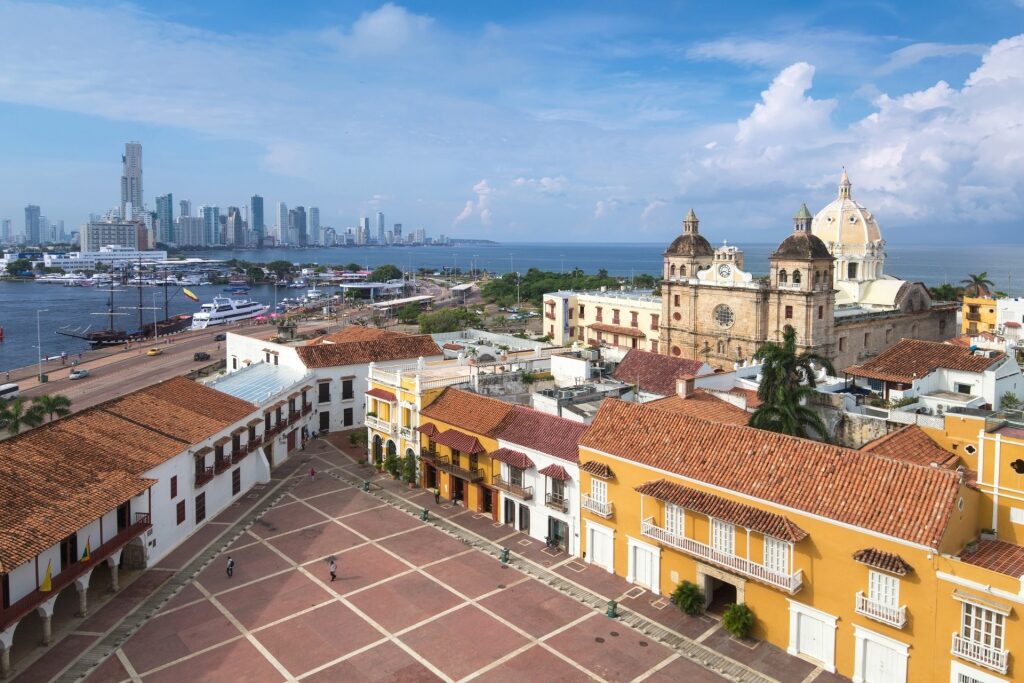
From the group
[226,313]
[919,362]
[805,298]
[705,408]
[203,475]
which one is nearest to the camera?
[203,475]

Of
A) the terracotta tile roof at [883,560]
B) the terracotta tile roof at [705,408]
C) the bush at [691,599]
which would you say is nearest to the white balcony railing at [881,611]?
the terracotta tile roof at [883,560]

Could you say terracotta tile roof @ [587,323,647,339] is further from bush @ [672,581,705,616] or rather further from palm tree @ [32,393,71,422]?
bush @ [672,581,705,616]

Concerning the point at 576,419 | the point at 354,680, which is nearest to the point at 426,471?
the point at 576,419

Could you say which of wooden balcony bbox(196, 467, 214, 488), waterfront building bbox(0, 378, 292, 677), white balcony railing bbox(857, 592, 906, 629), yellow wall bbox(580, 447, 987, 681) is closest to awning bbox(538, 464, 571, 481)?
yellow wall bbox(580, 447, 987, 681)

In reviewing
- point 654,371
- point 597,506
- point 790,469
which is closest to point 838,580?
point 790,469

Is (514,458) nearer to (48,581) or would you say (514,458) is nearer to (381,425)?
(381,425)

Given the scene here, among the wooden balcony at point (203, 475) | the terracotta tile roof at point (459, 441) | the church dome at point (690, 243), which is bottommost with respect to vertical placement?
the wooden balcony at point (203, 475)

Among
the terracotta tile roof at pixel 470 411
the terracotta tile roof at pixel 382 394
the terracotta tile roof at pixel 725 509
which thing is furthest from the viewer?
the terracotta tile roof at pixel 382 394

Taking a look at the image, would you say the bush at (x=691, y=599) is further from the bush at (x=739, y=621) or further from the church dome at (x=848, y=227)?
the church dome at (x=848, y=227)
